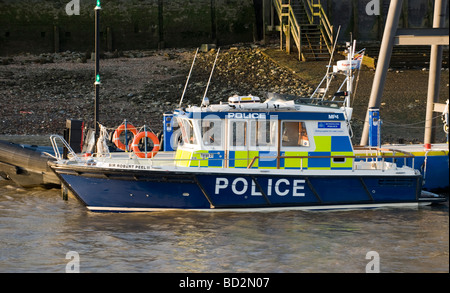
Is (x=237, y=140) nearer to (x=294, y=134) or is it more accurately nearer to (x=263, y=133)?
(x=263, y=133)

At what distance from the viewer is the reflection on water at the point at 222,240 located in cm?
1265

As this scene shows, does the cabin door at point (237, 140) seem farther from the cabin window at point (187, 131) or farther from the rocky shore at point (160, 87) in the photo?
the rocky shore at point (160, 87)

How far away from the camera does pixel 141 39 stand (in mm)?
36656

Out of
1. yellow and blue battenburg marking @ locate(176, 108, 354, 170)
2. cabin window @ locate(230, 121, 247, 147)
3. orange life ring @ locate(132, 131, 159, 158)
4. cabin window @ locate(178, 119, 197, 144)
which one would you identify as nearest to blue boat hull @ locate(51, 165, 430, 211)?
yellow and blue battenburg marking @ locate(176, 108, 354, 170)

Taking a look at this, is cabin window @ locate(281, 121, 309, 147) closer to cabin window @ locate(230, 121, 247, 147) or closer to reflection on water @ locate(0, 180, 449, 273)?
cabin window @ locate(230, 121, 247, 147)

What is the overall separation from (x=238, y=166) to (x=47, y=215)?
12.1 feet

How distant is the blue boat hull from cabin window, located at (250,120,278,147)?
2.37ft

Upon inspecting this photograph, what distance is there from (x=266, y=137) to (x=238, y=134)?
52 centimetres

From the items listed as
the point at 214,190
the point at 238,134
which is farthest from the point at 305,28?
the point at 214,190

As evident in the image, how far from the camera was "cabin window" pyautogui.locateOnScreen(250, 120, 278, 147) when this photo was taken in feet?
51.2

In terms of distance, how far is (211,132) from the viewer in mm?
15609

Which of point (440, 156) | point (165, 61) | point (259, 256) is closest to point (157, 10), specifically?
point (165, 61)

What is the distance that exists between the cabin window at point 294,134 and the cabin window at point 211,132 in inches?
46.8
